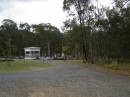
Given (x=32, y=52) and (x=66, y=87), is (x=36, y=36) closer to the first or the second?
(x=32, y=52)

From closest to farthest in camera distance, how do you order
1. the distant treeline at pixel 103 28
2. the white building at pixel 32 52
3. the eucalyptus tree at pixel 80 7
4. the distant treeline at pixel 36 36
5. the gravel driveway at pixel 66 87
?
the gravel driveway at pixel 66 87 → the distant treeline at pixel 103 28 → the eucalyptus tree at pixel 80 7 → the white building at pixel 32 52 → the distant treeline at pixel 36 36

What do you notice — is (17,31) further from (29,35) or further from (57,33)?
(57,33)

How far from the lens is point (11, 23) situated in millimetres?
104938

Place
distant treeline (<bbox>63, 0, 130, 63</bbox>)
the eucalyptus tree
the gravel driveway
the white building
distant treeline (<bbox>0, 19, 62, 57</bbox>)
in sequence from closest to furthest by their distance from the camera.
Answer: the gravel driveway, distant treeline (<bbox>63, 0, 130, 63</bbox>), the eucalyptus tree, the white building, distant treeline (<bbox>0, 19, 62, 57</bbox>)

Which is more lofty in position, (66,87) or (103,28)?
(103,28)

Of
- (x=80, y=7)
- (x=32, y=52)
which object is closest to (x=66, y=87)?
(x=80, y=7)

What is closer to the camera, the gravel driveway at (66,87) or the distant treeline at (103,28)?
the gravel driveway at (66,87)

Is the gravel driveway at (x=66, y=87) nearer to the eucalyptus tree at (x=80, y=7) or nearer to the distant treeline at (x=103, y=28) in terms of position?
the distant treeline at (x=103, y=28)

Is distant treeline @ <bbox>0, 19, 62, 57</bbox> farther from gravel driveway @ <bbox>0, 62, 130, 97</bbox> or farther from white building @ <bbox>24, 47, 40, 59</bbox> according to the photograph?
gravel driveway @ <bbox>0, 62, 130, 97</bbox>

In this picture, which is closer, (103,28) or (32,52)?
(103,28)

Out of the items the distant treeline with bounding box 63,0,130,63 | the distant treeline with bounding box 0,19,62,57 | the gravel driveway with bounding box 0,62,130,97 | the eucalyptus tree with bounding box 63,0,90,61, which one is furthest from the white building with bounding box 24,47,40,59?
the gravel driveway with bounding box 0,62,130,97

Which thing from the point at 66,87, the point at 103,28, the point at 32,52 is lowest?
the point at 66,87

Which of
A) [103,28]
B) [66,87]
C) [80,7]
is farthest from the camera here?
[80,7]

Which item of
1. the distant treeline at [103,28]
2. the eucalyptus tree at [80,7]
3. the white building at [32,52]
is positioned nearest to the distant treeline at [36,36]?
the white building at [32,52]
